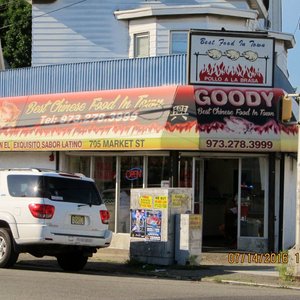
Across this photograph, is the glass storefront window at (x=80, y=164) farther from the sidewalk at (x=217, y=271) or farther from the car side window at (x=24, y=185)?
the car side window at (x=24, y=185)

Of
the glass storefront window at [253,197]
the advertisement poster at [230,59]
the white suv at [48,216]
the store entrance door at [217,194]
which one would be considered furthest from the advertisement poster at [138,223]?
the store entrance door at [217,194]

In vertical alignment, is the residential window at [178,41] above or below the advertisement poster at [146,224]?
above

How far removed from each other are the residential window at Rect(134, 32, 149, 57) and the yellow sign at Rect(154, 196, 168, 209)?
32.2 ft

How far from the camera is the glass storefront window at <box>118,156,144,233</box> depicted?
18.8 meters

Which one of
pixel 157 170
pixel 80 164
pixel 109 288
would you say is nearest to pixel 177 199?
pixel 157 170

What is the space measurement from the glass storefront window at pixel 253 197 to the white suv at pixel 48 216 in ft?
17.6

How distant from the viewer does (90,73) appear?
19.5 metres

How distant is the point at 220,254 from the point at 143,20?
9.92 meters

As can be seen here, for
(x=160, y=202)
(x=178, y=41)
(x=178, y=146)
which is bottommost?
(x=160, y=202)

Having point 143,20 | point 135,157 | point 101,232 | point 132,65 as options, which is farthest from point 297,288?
point 143,20

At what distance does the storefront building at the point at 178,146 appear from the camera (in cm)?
1717

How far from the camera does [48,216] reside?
42.5ft

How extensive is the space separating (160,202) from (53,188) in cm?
284
